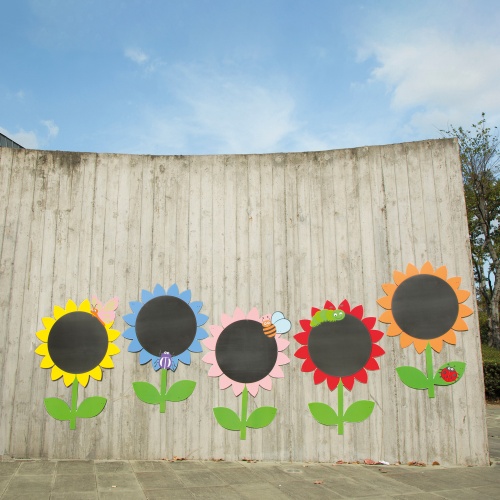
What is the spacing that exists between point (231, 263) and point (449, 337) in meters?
2.87

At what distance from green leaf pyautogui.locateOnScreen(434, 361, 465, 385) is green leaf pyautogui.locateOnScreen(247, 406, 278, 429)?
2036 mm

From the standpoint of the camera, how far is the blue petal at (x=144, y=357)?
6043mm

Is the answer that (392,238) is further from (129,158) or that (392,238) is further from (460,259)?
(129,158)

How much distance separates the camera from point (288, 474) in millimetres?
5340

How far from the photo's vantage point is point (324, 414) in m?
5.93

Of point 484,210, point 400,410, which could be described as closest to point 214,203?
point 400,410

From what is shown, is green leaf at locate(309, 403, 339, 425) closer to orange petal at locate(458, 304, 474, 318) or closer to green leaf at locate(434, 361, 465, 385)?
green leaf at locate(434, 361, 465, 385)

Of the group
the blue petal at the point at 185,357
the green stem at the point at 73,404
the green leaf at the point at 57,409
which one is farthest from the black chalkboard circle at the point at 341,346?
the green leaf at the point at 57,409

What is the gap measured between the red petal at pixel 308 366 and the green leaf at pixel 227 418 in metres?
1.03

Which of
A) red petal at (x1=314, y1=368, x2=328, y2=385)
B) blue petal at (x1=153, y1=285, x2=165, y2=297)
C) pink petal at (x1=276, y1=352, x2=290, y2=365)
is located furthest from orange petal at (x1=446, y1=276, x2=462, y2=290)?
blue petal at (x1=153, y1=285, x2=165, y2=297)

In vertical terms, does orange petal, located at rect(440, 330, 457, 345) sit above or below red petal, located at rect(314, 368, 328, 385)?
above

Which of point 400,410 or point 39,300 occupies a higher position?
point 39,300

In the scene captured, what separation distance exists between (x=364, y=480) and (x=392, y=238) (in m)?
2.89

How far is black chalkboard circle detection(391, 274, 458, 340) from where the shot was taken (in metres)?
5.99
